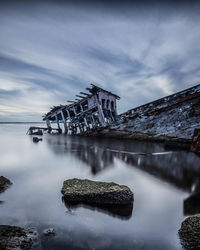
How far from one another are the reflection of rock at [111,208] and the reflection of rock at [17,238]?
27.2 inches

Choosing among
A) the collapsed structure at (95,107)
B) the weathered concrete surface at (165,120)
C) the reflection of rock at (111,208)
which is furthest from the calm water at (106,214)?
the collapsed structure at (95,107)

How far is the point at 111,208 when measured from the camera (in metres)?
2.11

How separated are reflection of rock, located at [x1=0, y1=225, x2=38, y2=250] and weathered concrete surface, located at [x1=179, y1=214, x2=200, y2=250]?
1517 millimetres

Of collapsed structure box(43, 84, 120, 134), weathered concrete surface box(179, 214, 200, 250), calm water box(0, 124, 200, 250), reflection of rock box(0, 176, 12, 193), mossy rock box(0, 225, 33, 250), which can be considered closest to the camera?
mossy rock box(0, 225, 33, 250)

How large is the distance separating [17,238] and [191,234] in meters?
1.71

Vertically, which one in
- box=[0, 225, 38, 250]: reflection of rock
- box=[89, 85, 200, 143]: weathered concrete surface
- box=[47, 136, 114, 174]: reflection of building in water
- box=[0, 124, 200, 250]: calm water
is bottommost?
box=[0, 124, 200, 250]: calm water

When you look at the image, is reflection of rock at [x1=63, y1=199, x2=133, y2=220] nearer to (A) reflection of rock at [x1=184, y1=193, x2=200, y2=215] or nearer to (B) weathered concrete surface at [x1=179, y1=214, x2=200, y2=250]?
(B) weathered concrete surface at [x1=179, y1=214, x2=200, y2=250]

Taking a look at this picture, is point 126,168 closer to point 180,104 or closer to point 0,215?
point 0,215

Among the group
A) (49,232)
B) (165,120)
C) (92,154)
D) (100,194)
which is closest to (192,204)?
(100,194)

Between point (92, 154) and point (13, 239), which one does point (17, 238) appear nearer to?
point (13, 239)

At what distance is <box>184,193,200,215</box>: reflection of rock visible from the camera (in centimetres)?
211

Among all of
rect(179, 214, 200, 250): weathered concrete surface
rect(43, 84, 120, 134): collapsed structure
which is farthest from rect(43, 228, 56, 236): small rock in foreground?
rect(43, 84, 120, 134): collapsed structure

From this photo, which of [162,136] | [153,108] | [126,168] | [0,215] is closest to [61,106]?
[153,108]

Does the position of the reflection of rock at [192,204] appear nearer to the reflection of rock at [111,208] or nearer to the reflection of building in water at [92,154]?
the reflection of rock at [111,208]
